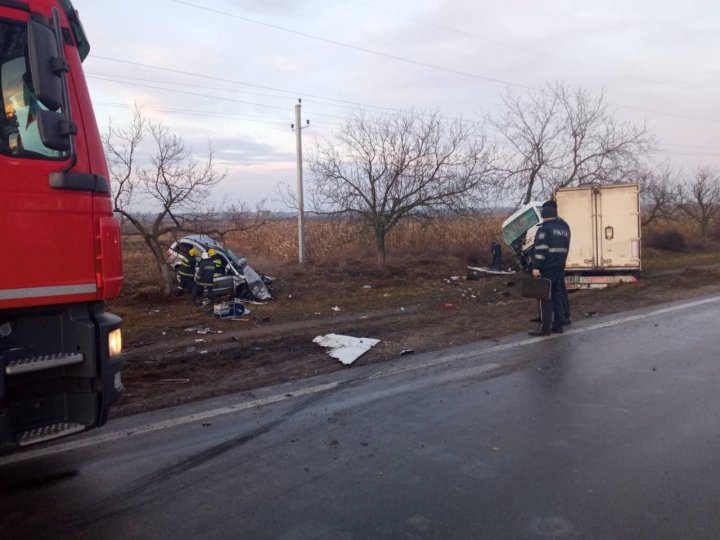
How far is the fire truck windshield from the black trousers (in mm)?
6896

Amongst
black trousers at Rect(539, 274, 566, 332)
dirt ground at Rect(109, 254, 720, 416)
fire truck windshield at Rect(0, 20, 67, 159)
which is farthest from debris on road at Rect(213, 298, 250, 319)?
fire truck windshield at Rect(0, 20, 67, 159)

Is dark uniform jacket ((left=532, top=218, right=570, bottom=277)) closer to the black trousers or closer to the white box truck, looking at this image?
the black trousers

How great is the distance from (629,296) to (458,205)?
20.1 ft

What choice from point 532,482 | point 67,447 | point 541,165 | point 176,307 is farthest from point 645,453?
point 541,165

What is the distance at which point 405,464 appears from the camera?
161 inches

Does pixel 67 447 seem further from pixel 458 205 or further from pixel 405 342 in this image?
pixel 458 205

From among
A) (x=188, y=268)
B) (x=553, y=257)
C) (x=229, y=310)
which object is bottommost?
(x=229, y=310)

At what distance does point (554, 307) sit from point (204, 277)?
701 cm

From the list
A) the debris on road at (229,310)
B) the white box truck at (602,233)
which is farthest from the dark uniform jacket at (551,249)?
the white box truck at (602,233)

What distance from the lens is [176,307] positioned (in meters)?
11.8

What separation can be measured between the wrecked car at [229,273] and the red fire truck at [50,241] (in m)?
8.27

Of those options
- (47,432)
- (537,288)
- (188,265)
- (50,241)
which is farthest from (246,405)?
(188,265)

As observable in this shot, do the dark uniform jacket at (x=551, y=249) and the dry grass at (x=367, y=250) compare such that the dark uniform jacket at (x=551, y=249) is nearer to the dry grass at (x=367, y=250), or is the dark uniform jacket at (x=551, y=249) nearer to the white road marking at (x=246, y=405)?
the white road marking at (x=246, y=405)

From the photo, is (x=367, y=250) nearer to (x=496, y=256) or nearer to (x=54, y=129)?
(x=496, y=256)
